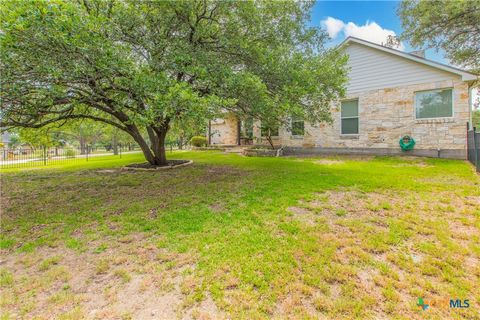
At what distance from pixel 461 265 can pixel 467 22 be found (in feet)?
42.2

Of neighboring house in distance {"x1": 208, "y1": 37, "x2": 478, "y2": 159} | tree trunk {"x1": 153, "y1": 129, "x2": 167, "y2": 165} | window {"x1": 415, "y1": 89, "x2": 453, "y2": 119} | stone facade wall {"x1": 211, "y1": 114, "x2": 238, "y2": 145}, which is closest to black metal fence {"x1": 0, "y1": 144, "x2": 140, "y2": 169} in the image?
stone facade wall {"x1": 211, "y1": 114, "x2": 238, "y2": 145}

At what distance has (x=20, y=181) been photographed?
773 centimetres

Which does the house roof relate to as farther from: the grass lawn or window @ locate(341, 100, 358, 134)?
the grass lawn

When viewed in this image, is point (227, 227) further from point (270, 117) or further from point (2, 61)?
point (2, 61)

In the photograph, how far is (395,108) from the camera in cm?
1032

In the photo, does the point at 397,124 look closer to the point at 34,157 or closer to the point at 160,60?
the point at 160,60

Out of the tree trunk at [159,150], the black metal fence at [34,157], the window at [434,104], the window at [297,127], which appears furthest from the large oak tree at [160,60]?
the black metal fence at [34,157]

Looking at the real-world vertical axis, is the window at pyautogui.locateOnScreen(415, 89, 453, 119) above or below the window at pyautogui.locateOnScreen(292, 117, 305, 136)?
above

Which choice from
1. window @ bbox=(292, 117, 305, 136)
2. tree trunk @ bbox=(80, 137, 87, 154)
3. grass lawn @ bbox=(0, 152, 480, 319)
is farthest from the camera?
tree trunk @ bbox=(80, 137, 87, 154)

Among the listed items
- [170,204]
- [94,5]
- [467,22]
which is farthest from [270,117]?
[467,22]

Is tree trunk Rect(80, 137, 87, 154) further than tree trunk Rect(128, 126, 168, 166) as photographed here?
Yes

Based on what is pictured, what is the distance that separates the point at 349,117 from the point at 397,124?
2.16 m

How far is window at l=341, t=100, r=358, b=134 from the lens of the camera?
1147 cm

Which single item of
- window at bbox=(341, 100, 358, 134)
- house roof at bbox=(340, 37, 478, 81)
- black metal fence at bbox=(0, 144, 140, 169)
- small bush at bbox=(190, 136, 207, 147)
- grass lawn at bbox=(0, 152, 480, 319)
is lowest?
grass lawn at bbox=(0, 152, 480, 319)
